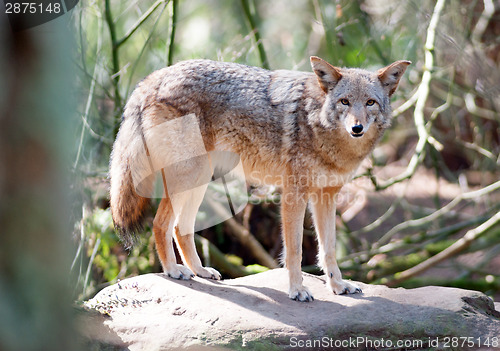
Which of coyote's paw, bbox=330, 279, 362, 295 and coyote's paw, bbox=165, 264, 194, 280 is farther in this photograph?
coyote's paw, bbox=165, 264, 194, 280

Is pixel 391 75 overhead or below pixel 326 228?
overhead

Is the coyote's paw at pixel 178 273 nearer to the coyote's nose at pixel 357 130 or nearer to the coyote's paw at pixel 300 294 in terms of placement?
the coyote's paw at pixel 300 294

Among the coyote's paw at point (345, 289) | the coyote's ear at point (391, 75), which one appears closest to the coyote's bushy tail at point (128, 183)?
the coyote's paw at point (345, 289)

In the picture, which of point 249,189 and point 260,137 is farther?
point 249,189

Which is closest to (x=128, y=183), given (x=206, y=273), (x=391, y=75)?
(x=206, y=273)

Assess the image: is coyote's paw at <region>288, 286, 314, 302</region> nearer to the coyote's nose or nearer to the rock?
the rock

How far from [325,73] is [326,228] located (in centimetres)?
149

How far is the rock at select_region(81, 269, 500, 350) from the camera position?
3.95m

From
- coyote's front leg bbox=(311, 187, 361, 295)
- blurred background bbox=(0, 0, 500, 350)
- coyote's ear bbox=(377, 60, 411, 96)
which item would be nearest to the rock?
coyote's front leg bbox=(311, 187, 361, 295)

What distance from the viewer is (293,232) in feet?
15.8

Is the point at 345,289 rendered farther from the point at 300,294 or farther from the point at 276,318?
the point at 276,318

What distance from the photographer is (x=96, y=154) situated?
270 inches

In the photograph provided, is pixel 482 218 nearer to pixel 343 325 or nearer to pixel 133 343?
pixel 343 325

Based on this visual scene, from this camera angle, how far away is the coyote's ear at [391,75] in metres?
4.86
